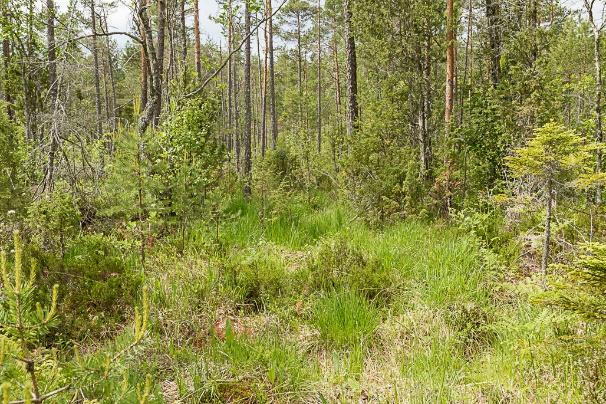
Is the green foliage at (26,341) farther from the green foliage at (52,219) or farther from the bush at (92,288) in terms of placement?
the green foliage at (52,219)

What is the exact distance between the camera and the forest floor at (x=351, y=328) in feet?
8.85

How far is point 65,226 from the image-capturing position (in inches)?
185

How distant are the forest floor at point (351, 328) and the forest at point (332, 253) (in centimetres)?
2

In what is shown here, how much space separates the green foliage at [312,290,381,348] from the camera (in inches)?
131

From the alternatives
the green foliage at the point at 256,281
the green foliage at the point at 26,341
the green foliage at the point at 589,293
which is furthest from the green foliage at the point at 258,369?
the green foliage at the point at 589,293

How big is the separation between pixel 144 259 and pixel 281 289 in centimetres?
158

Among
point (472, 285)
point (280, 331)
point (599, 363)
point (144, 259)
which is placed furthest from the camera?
point (144, 259)

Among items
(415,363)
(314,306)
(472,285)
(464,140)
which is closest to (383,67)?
(464,140)

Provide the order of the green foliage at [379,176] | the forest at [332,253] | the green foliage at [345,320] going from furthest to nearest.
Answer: the green foliage at [379,176] → the green foliage at [345,320] → the forest at [332,253]

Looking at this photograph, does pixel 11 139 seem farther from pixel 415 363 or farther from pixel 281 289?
pixel 415 363

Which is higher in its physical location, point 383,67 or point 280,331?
point 383,67

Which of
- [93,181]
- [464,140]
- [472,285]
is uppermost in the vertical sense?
[464,140]

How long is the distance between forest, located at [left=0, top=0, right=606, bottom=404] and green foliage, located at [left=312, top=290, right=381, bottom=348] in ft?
0.06

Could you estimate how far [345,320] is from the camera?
3.42 metres
